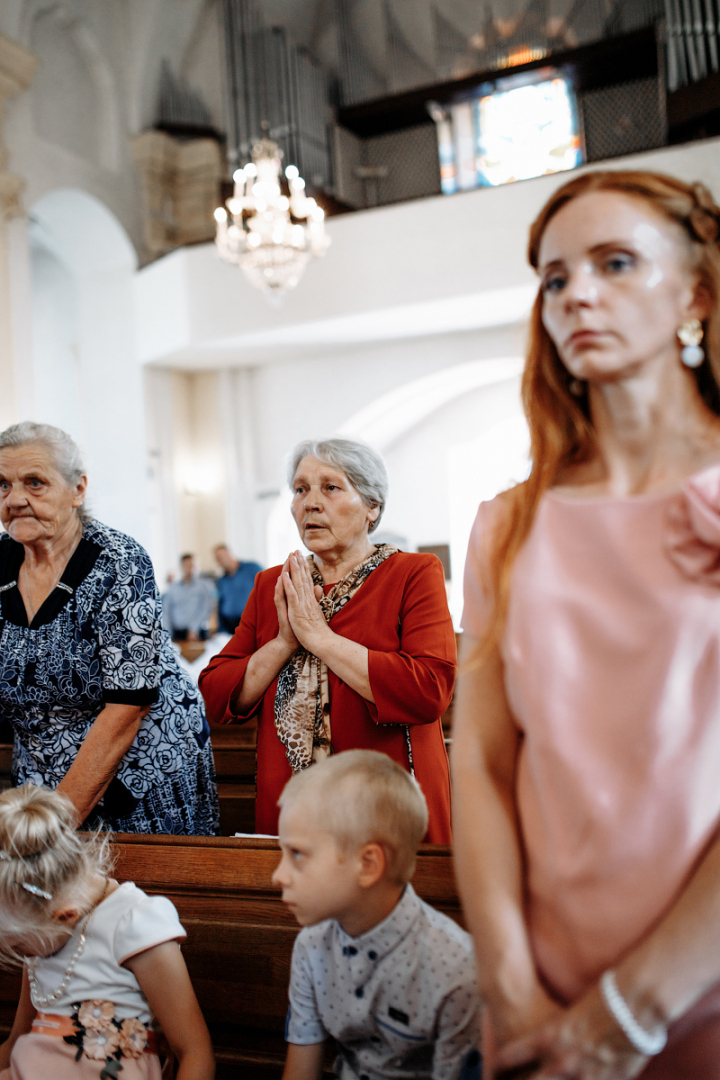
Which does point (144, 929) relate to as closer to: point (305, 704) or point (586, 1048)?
point (305, 704)

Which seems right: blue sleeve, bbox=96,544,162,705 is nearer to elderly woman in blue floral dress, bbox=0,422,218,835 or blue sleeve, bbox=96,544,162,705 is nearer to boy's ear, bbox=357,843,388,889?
elderly woman in blue floral dress, bbox=0,422,218,835

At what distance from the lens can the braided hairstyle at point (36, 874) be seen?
5.06 ft

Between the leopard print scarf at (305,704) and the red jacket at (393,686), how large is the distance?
0.02 m

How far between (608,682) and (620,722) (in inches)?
1.6

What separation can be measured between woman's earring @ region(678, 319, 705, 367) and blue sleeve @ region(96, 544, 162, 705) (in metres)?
1.38

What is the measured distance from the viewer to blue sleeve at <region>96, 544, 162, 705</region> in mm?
2047

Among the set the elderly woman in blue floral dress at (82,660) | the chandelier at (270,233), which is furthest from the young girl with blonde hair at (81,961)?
the chandelier at (270,233)

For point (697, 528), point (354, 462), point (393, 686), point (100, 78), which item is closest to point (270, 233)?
point (100, 78)

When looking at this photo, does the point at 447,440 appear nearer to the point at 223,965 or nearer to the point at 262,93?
the point at 262,93

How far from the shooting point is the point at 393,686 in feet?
6.24

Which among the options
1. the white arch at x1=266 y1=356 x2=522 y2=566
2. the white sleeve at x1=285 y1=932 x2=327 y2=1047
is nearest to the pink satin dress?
the white sleeve at x1=285 y1=932 x2=327 y2=1047

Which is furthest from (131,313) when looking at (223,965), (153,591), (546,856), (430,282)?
(546,856)

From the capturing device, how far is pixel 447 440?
458 inches

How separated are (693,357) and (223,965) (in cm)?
130
